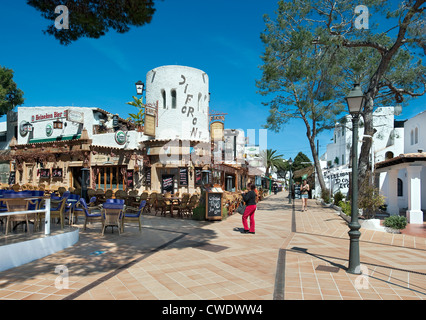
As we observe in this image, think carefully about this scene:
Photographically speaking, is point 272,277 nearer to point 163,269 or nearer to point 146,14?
point 163,269

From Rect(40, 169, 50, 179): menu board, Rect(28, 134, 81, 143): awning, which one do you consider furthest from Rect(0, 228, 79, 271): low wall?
Rect(40, 169, 50, 179): menu board

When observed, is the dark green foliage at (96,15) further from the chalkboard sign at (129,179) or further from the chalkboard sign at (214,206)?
the chalkboard sign at (129,179)

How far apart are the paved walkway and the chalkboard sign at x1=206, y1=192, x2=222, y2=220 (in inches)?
111

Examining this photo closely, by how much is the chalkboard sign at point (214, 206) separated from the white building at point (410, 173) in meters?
7.17

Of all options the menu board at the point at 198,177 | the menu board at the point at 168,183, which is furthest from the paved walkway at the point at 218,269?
the menu board at the point at 168,183

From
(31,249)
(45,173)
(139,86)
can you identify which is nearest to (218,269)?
(31,249)

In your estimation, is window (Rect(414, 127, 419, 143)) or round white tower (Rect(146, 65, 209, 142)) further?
round white tower (Rect(146, 65, 209, 142))

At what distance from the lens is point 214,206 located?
1125cm

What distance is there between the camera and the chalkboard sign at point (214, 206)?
1116 centimetres

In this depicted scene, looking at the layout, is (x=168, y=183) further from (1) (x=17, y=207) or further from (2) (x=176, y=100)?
(1) (x=17, y=207)

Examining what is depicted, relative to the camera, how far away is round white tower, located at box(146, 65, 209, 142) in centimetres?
1758

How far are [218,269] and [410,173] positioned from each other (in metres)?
9.90

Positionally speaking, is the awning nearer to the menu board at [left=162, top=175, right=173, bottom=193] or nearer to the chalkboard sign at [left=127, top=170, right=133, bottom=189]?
the chalkboard sign at [left=127, top=170, right=133, bottom=189]
